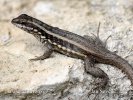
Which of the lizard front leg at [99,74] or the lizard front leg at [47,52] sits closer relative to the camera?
the lizard front leg at [99,74]

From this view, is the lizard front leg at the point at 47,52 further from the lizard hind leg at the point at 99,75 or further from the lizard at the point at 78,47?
the lizard hind leg at the point at 99,75

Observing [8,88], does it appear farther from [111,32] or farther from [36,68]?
[111,32]

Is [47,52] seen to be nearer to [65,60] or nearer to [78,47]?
[65,60]

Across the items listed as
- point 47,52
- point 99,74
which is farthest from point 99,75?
point 47,52

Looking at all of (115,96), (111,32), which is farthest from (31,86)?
(111,32)

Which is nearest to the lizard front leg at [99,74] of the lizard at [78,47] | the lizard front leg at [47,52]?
Answer: the lizard at [78,47]

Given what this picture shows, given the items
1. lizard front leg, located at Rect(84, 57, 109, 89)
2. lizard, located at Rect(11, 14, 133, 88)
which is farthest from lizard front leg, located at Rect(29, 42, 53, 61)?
lizard front leg, located at Rect(84, 57, 109, 89)
